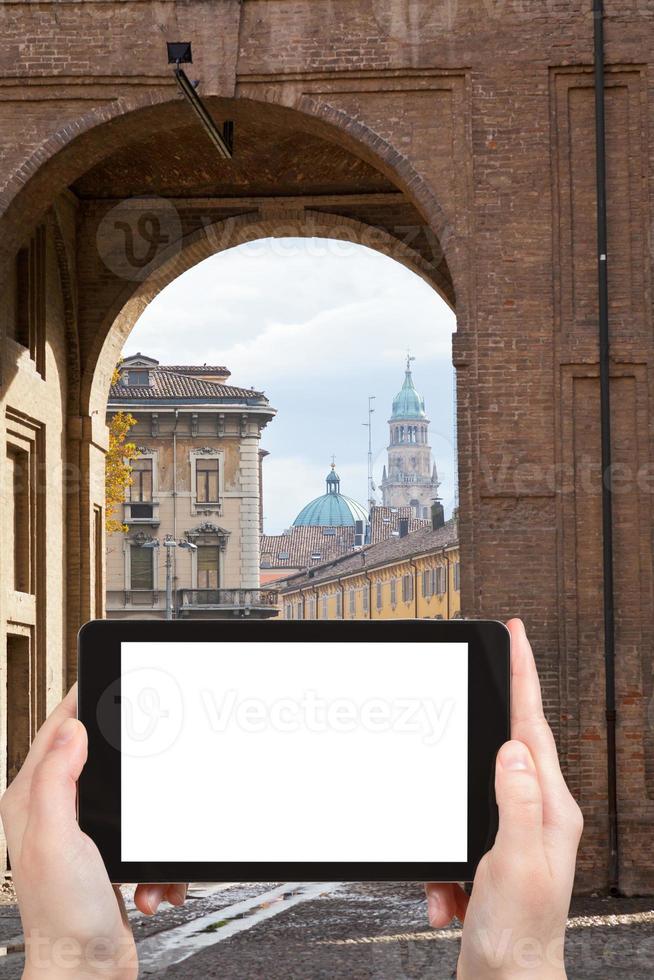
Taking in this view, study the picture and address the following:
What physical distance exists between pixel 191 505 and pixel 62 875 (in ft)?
201

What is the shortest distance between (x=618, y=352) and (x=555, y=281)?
3.39 ft

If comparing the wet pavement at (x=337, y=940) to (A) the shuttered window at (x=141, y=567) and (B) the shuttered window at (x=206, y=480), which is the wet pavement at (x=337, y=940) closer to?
(A) the shuttered window at (x=141, y=567)

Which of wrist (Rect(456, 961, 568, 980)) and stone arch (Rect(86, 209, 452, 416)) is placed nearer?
wrist (Rect(456, 961, 568, 980))

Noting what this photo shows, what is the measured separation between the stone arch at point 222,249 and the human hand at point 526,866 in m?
19.6

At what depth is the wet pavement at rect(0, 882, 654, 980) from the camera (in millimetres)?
11727

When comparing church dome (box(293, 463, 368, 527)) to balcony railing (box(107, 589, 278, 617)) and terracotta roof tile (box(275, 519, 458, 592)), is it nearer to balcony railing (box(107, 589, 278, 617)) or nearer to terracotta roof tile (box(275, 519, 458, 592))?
terracotta roof tile (box(275, 519, 458, 592))

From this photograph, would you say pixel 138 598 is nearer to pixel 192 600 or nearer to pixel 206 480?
pixel 192 600

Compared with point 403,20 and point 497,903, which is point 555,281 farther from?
point 497,903

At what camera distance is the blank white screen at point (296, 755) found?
4.54ft

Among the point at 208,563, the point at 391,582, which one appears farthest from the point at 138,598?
the point at 391,582

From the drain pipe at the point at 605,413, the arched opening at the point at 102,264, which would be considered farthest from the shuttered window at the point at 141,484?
the drain pipe at the point at 605,413

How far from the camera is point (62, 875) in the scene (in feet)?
4.56

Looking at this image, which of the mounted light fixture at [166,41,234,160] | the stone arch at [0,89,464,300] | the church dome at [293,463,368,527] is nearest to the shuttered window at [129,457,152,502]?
the stone arch at [0,89,464,300]

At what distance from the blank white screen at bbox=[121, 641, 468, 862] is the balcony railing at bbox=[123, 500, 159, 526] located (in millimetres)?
60415
